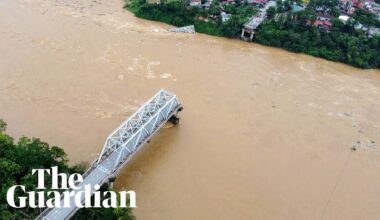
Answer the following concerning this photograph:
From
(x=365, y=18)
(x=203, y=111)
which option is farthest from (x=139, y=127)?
(x=365, y=18)

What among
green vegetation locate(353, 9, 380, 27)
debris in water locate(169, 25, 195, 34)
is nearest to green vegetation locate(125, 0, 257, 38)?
debris in water locate(169, 25, 195, 34)

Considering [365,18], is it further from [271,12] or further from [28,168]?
[28,168]

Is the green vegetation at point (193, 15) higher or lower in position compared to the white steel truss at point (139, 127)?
higher

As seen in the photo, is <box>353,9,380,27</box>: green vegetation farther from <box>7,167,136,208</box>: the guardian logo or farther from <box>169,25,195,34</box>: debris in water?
<box>7,167,136,208</box>: the guardian logo

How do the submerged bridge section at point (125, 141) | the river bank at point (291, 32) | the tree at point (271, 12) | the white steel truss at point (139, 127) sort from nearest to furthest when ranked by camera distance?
1. the submerged bridge section at point (125, 141)
2. the white steel truss at point (139, 127)
3. the river bank at point (291, 32)
4. the tree at point (271, 12)

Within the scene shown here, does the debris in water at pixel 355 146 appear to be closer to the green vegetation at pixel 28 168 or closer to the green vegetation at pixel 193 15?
the green vegetation at pixel 28 168

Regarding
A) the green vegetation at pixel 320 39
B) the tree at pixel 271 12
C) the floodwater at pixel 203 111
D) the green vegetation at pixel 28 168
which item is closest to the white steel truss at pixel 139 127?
the floodwater at pixel 203 111

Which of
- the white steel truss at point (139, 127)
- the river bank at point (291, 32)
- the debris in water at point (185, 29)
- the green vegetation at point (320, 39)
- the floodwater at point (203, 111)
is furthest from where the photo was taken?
the debris in water at point (185, 29)

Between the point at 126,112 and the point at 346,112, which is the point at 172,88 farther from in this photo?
the point at 346,112
